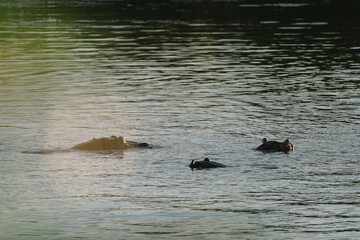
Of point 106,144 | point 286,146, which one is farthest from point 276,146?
point 106,144

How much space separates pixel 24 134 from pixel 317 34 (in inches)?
1381

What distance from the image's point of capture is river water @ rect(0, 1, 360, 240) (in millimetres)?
16750

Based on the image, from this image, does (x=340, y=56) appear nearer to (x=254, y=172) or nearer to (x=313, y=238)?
(x=254, y=172)

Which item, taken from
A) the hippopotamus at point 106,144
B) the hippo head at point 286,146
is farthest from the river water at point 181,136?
the hippopotamus at point 106,144

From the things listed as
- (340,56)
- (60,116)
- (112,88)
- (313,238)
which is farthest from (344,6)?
(313,238)

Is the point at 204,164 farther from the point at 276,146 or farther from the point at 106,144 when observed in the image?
the point at 106,144

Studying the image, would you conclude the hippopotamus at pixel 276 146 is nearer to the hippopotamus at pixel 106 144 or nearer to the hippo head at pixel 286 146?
the hippo head at pixel 286 146

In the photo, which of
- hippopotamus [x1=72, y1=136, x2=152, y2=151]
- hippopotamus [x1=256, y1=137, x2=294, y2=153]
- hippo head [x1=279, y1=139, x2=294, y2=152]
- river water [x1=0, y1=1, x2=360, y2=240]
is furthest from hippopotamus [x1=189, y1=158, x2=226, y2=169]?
hippopotamus [x1=72, y1=136, x2=152, y2=151]

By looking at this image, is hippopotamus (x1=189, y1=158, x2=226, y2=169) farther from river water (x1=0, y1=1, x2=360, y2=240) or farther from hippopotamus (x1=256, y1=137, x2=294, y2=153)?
hippopotamus (x1=256, y1=137, x2=294, y2=153)

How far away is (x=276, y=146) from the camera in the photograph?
72.3 ft

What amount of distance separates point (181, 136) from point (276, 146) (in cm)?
330

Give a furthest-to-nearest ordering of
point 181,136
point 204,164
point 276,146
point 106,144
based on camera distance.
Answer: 1. point 181,136
2. point 106,144
3. point 276,146
4. point 204,164

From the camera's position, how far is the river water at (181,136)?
659 inches

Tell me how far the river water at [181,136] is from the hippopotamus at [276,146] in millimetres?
202
